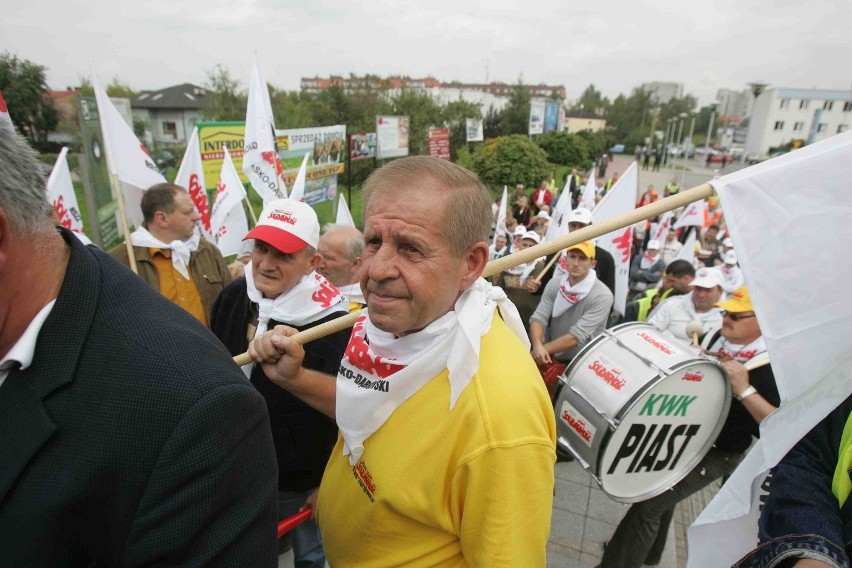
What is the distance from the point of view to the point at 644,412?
2836 millimetres

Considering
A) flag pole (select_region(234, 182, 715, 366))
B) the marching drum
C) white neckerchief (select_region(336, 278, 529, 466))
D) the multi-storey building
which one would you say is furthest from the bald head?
the multi-storey building

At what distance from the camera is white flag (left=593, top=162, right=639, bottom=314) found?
5.55 m

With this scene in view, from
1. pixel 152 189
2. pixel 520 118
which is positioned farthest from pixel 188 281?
pixel 520 118

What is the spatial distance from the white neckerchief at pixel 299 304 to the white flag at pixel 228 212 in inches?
143

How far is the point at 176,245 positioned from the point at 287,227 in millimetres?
1896

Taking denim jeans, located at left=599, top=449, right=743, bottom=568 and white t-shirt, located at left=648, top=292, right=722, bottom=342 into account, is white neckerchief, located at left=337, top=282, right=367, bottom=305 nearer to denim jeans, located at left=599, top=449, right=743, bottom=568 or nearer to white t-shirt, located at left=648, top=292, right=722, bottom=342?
denim jeans, located at left=599, top=449, right=743, bottom=568

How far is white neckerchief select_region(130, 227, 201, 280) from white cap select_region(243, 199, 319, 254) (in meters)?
1.67

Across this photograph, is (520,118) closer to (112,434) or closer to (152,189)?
(152,189)

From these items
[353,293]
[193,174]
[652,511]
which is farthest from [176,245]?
[652,511]

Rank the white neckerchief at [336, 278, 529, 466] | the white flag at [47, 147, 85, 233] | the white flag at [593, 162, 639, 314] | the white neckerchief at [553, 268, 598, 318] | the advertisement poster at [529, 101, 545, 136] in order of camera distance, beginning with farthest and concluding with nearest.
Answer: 1. the advertisement poster at [529, 101, 545, 136]
2. the white flag at [593, 162, 639, 314]
3. the white flag at [47, 147, 85, 233]
4. the white neckerchief at [553, 268, 598, 318]
5. the white neckerchief at [336, 278, 529, 466]

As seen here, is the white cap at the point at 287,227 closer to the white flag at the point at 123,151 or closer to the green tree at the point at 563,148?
the white flag at the point at 123,151

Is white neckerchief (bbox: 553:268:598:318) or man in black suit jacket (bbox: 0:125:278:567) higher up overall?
man in black suit jacket (bbox: 0:125:278:567)

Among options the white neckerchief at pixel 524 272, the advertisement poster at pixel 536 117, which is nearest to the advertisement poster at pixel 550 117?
the advertisement poster at pixel 536 117

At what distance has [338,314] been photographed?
250 cm
